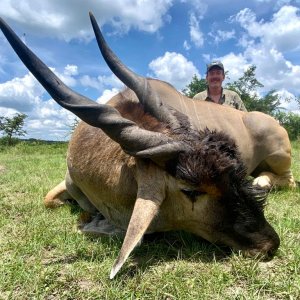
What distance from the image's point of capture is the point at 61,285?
300cm

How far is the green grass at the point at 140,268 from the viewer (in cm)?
283

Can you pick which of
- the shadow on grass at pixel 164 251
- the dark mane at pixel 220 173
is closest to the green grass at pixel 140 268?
the shadow on grass at pixel 164 251

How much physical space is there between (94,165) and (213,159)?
1.31 m

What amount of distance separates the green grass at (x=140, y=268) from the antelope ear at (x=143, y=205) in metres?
0.29

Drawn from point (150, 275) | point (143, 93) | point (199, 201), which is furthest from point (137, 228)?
point (143, 93)

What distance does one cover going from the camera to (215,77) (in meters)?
9.38

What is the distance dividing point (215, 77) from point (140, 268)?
6.87m

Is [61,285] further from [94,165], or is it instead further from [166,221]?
[94,165]

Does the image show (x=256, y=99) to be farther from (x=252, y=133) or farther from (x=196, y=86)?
(x=252, y=133)

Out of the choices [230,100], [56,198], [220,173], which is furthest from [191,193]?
[230,100]

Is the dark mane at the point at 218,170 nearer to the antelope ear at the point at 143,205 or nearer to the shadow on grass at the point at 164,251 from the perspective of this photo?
the antelope ear at the point at 143,205

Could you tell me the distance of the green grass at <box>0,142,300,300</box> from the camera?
9.27 feet

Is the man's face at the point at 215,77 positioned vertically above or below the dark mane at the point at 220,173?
above

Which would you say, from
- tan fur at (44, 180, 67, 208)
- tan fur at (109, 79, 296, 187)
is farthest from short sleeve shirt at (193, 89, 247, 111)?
tan fur at (44, 180, 67, 208)
